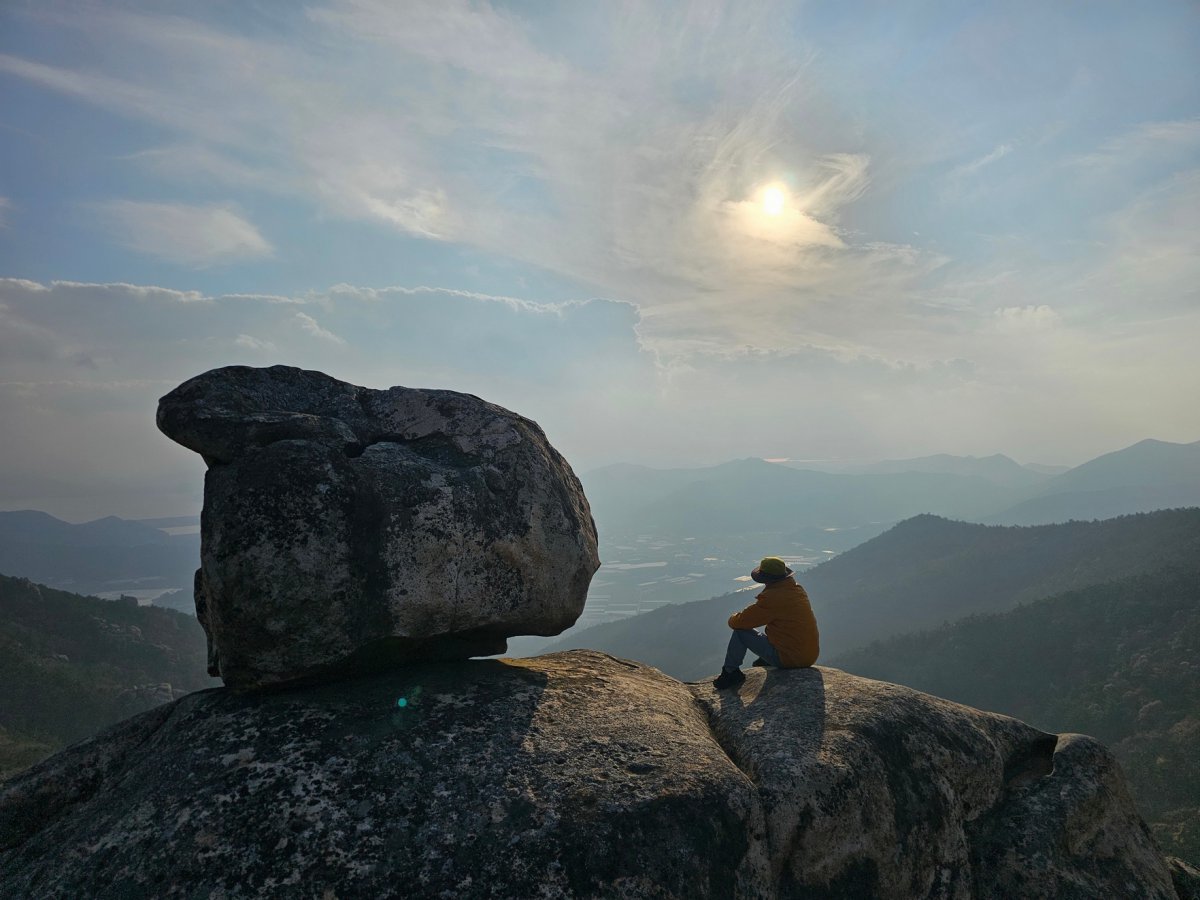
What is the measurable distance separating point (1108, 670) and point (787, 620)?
68461 millimetres

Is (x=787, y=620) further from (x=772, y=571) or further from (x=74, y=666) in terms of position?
(x=74, y=666)

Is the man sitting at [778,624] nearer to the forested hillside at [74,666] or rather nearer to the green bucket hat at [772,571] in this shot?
the green bucket hat at [772,571]

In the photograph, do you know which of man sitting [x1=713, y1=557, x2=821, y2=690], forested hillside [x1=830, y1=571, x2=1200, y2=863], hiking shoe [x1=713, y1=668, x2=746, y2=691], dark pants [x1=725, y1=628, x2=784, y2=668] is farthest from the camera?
forested hillside [x1=830, y1=571, x2=1200, y2=863]

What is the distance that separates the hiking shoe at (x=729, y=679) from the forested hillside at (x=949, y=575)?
3759 inches

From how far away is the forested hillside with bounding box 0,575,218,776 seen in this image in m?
55.3

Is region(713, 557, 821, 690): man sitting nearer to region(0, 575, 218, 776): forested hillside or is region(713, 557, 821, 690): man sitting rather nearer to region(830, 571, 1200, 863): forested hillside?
region(830, 571, 1200, 863): forested hillside

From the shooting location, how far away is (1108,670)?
62.0m

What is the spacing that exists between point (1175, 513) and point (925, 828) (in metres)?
131

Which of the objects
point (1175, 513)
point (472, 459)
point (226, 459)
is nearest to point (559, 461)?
point (472, 459)

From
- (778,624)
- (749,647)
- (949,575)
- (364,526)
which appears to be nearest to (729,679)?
(749,647)

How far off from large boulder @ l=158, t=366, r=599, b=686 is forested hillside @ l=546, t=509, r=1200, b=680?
3929 inches

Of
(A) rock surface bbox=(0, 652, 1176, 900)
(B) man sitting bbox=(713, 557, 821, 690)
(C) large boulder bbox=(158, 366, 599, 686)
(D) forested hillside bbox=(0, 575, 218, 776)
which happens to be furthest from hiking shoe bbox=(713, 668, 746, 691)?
(D) forested hillside bbox=(0, 575, 218, 776)

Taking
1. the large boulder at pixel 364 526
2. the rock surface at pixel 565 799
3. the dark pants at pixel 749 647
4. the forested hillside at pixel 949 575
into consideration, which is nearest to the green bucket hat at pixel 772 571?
the dark pants at pixel 749 647

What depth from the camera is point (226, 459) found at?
10.1 m
